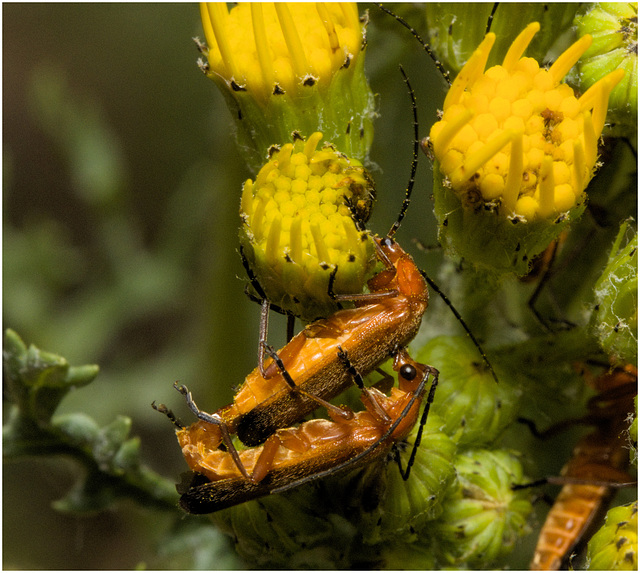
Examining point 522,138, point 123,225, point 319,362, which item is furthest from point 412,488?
point 123,225

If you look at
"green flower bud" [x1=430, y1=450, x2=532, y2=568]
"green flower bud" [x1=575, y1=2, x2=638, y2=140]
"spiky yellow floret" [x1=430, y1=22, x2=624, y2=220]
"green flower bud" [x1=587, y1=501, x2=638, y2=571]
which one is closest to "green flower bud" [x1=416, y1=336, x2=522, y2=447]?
"green flower bud" [x1=430, y1=450, x2=532, y2=568]

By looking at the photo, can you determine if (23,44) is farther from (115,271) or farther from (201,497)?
(201,497)

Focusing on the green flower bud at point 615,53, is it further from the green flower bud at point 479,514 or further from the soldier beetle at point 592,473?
the green flower bud at point 479,514

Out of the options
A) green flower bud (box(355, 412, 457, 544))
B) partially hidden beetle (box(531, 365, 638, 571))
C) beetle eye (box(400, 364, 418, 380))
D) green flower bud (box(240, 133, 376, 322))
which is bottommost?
partially hidden beetle (box(531, 365, 638, 571))

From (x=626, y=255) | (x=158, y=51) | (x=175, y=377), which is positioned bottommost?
(x=175, y=377)

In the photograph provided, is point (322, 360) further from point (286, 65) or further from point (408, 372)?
point (286, 65)

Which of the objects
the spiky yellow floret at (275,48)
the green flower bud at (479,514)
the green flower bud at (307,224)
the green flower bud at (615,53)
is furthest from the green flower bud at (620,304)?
the spiky yellow floret at (275,48)

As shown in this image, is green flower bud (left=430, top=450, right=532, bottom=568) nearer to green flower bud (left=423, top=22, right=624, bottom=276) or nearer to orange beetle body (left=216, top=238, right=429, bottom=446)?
orange beetle body (left=216, top=238, right=429, bottom=446)

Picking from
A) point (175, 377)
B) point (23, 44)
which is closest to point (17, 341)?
point (175, 377)
